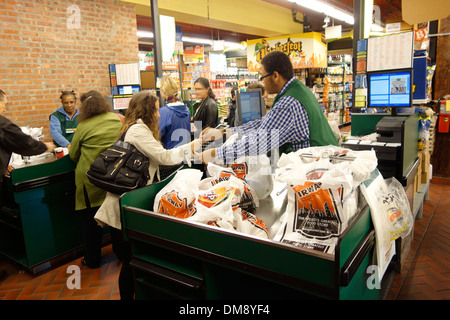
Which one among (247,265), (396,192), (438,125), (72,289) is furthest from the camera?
(438,125)

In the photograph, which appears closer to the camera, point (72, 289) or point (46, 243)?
point (72, 289)

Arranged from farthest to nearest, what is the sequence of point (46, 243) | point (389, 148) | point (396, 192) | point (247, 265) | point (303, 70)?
point (303, 70) < point (46, 243) < point (389, 148) < point (396, 192) < point (247, 265)

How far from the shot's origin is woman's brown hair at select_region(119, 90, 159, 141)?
269cm

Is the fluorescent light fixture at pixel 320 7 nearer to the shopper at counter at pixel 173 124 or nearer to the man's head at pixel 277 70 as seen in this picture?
the shopper at counter at pixel 173 124

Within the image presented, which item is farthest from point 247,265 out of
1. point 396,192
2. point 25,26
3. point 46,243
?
point 25,26

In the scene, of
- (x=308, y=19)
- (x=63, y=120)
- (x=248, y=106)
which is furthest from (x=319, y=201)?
(x=308, y=19)

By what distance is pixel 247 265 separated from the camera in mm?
1468

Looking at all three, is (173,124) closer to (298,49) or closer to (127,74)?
(127,74)

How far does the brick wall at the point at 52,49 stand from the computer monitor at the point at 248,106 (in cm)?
431

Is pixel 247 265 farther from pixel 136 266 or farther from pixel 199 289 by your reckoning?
pixel 136 266

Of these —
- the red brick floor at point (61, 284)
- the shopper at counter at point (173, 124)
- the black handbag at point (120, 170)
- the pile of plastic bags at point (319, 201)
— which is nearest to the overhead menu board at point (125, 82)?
the shopper at counter at point (173, 124)

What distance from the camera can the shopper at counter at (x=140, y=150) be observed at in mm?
2363

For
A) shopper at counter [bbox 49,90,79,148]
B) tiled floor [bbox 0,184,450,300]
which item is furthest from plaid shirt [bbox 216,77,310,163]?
shopper at counter [bbox 49,90,79,148]

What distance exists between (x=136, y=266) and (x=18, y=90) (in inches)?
208
